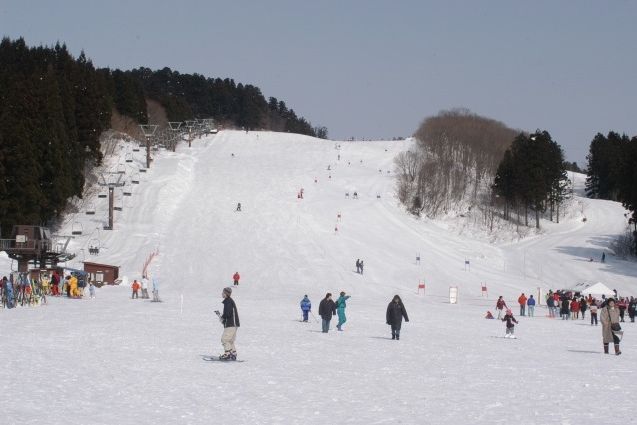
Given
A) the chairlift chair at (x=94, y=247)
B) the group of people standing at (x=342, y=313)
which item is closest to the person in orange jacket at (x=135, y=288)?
the group of people standing at (x=342, y=313)

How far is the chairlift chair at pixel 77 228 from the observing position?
164 feet

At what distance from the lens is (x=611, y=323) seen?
58.6ft

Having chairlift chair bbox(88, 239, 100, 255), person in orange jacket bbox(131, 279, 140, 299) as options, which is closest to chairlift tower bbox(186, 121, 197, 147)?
chairlift chair bbox(88, 239, 100, 255)

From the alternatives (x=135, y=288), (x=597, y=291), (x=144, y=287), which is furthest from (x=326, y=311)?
(x=597, y=291)

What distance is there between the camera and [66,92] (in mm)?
56562

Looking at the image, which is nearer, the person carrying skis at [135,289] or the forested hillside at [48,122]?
the person carrying skis at [135,289]

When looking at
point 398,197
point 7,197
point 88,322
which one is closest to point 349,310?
point 88,322

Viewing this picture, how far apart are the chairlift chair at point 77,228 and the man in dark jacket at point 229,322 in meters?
37.0

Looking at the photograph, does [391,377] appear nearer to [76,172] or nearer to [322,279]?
[322,279]

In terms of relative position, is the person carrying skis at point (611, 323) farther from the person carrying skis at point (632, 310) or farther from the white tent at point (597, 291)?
the white tent at point (597, 291)

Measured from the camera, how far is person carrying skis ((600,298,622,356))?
17.7 metres

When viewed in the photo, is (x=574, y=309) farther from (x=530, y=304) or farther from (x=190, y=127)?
(x=190, y=127)

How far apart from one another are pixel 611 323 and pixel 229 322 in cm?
821

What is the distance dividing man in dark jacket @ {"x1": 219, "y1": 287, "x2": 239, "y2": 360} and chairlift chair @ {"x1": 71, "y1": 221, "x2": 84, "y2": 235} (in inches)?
1457
